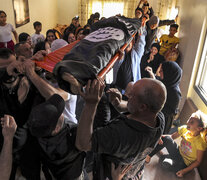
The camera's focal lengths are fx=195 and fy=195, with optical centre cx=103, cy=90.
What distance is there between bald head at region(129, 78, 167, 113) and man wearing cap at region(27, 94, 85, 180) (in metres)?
0.39

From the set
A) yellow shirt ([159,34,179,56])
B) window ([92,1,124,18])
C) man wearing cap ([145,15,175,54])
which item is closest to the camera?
man wearing cap ([145,15,175,54])

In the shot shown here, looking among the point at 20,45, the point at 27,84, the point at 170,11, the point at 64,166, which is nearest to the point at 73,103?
the point at 27,84

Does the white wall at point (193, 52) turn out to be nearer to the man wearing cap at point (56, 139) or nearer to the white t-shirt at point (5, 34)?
the man wearing cap at point (56, 139)

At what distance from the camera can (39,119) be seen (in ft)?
3.00

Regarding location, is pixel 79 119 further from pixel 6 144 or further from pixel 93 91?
pixel 6 144

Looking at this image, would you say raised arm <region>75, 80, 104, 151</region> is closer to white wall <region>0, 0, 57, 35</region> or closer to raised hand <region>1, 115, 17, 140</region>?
raised hand <region>1, 115, 17, 140</region>

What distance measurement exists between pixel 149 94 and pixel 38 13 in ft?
21.6

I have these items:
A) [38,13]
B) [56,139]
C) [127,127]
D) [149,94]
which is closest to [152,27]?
[149,94]

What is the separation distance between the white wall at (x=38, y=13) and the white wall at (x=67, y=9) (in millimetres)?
309

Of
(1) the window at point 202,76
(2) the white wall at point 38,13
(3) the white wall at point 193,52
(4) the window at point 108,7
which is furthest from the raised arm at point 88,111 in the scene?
(4) the window at point 108,7

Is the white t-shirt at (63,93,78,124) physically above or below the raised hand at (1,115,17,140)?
below

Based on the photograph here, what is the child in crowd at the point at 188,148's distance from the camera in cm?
201

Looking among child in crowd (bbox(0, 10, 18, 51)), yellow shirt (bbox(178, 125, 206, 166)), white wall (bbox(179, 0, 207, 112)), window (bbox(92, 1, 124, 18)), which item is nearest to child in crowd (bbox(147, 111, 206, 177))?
yellow shirt (bbox(178, 125, 206, 166))

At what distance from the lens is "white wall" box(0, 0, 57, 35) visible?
4.61m
